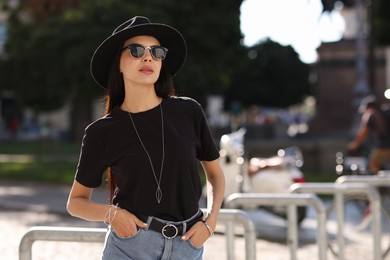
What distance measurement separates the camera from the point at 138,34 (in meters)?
3.66

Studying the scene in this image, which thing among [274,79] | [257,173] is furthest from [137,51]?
[274,79]

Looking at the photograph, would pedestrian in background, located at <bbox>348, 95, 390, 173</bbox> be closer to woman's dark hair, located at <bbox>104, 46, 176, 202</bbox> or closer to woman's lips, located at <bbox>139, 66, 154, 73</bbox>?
woman's dark hair, located at <bbox>104, 46, 176, 202</bbox>

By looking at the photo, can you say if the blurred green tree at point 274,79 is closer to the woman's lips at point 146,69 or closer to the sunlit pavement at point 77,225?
the sunlit pavement at point 77,225

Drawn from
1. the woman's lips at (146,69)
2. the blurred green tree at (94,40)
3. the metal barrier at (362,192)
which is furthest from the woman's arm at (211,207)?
the blurred green tree at (94,40)

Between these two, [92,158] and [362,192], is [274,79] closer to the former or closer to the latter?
[362,192]

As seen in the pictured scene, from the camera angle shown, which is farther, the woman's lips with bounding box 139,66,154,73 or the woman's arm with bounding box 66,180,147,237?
the woman's lips with bounding box 139,66,154,73

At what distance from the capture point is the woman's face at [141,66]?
362cm

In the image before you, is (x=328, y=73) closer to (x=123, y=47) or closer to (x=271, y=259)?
(x=271, y=259)

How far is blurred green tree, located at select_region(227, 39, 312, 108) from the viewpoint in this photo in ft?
247

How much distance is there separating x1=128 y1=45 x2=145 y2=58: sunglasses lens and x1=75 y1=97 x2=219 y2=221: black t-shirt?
219mm

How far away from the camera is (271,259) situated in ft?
30.5

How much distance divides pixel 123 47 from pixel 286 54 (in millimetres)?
76820

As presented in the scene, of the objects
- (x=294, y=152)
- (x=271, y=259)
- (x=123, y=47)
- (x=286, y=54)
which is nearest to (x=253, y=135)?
(x=294, y=152)

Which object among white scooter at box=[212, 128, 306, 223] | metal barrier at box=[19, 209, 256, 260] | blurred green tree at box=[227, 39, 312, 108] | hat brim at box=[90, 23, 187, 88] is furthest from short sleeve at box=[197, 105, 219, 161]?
blurred green tree at box=[227, 39, 312, 108]
